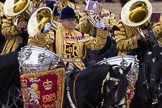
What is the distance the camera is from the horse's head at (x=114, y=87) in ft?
27.0

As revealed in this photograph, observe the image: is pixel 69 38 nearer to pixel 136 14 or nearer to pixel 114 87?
pixel 136 14

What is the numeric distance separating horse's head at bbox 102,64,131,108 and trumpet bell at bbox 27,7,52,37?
1.28m

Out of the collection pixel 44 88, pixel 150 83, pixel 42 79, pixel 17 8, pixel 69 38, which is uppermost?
pixel 17 8

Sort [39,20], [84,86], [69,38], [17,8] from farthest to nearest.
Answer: [17,8] → [69,38] → [39,20] → [84,86]

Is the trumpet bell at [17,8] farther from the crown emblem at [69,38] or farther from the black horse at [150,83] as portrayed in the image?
the black horse at [150,83]

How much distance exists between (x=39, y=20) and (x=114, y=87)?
5.57 ft

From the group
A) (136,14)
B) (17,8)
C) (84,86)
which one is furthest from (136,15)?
(17,8)

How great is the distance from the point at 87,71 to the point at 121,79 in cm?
58

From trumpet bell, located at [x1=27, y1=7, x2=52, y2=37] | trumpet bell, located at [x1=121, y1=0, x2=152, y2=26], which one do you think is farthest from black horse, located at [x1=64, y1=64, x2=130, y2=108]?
trumpet bell, located at [x1=121, y1=0, x2=152, y2=26]

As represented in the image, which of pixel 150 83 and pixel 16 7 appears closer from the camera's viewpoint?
pixel 150 83

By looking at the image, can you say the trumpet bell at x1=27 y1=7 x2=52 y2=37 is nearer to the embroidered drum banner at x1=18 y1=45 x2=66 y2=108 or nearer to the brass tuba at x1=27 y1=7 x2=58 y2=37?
the brass tuba at x1=27 y1=7 x2=58 y2=37

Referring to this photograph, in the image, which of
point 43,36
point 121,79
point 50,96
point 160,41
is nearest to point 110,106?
point 121,79

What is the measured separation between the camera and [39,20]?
9477mm

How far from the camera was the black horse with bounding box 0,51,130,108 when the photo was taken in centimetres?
830
